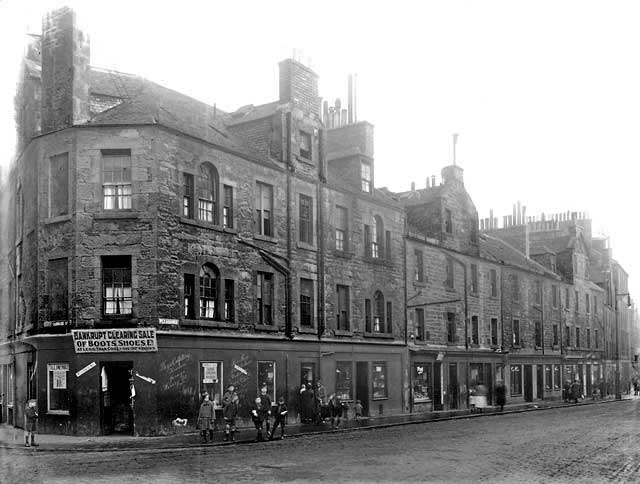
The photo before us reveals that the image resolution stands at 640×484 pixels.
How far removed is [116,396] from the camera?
83.6 feet

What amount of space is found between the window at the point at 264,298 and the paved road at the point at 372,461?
20.1ft

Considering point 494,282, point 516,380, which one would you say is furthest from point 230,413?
point 516,380

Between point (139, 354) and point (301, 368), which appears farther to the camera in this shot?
point (301, 368)

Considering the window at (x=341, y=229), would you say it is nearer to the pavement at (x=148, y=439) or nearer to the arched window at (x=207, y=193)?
the pavement at (x=148, y=439)

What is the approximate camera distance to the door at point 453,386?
143ft

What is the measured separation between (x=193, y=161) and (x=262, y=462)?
1284 centimetres

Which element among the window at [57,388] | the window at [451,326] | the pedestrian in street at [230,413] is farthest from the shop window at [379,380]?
the window at [57,388]

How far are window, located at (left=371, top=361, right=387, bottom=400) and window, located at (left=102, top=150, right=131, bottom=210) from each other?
16111 mm

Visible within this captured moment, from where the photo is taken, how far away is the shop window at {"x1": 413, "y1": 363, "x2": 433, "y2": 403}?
40.3m

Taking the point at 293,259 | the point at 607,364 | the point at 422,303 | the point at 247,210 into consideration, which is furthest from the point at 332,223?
the point at 607,364

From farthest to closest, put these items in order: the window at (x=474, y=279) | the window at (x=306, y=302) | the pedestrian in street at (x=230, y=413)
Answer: the window at (x=474, y=279), the window at (x=306, y=302), the pedestrian in street at (x=230, y=413)

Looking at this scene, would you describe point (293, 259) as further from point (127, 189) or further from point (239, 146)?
point (127, 189)

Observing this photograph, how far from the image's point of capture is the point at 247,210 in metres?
29.8

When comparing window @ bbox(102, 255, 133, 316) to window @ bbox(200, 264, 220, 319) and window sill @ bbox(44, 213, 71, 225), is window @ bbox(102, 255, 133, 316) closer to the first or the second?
window sill @ bbox(44, 213, 71, 225)
